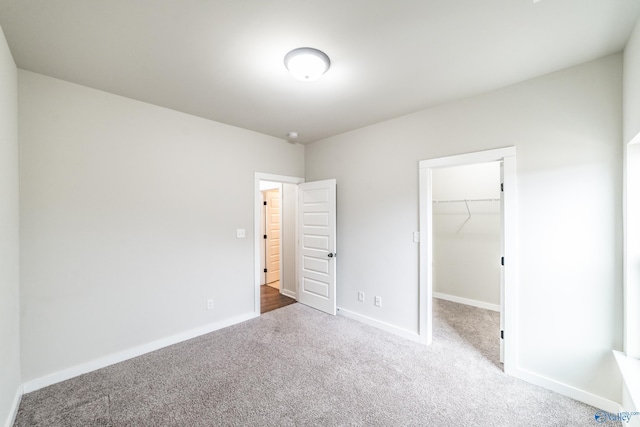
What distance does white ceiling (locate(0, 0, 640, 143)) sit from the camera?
1.47 metres

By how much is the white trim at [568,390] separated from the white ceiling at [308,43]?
262cm

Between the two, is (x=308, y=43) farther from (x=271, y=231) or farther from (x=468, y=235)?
(x=271, y=231)

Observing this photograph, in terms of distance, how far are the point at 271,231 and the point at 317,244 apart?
1915mm

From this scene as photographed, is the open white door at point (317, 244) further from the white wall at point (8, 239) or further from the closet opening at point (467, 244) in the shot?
the white wall at point (8, 239)

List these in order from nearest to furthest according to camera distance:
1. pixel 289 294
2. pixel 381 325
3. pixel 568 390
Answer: pixel 568 390, pixel 381 325, pixel 289 294

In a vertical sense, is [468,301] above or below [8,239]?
below

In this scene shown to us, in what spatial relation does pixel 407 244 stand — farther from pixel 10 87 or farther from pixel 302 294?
pixel 10 87

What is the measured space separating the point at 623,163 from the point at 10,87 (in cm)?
459

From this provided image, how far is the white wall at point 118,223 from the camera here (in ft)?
6.98

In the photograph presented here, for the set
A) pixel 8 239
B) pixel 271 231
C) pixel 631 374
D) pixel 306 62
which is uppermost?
pixel 306 62

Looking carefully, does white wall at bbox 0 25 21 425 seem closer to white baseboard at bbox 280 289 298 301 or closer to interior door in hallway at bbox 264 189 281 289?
white baseboard at bbox 280 289 298 301

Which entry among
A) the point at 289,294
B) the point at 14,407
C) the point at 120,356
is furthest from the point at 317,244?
the point at 14,407

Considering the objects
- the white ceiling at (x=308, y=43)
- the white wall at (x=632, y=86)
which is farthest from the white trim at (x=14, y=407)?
the white wall at (x=632, y=86)

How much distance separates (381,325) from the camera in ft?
10.7
